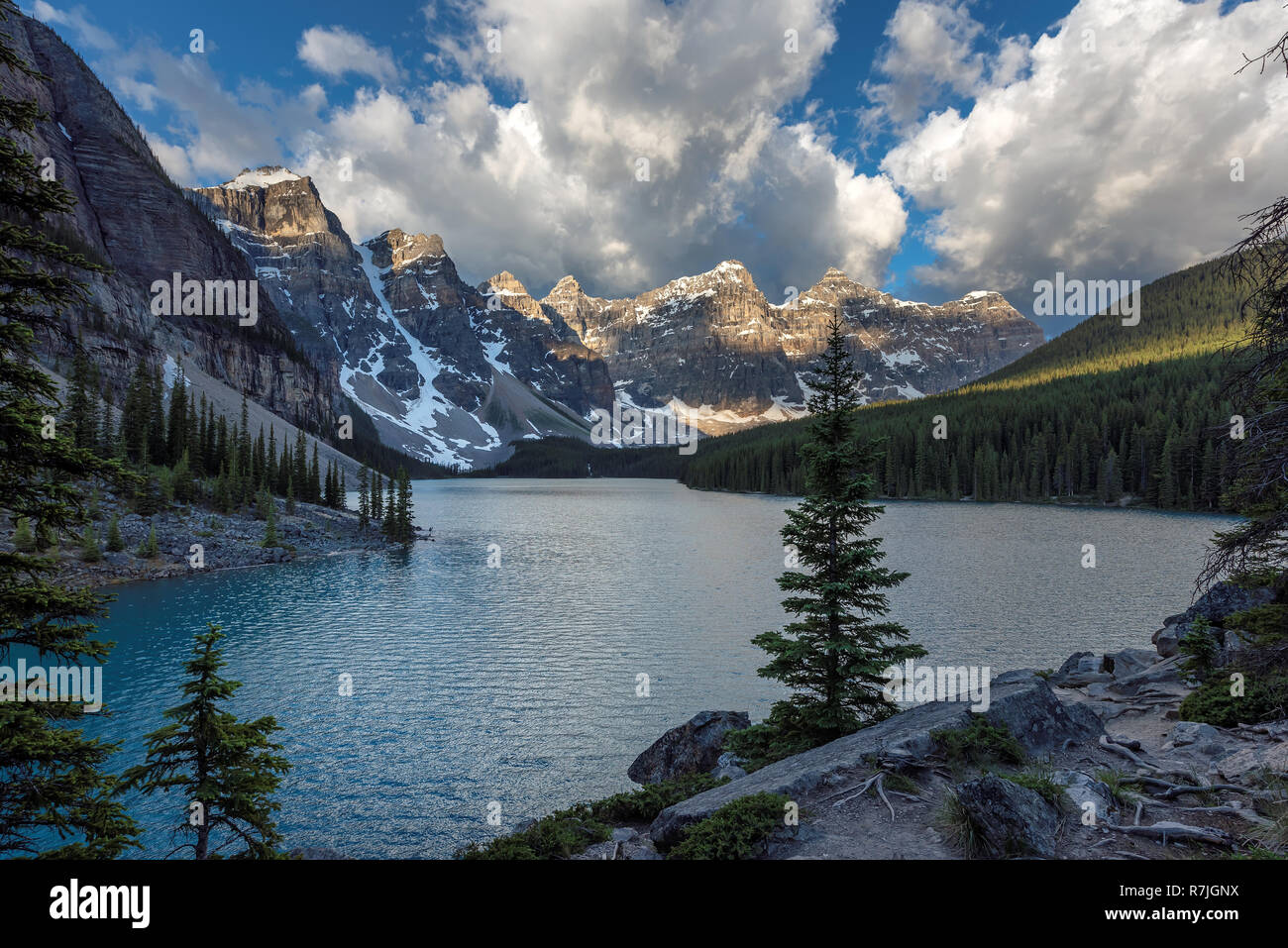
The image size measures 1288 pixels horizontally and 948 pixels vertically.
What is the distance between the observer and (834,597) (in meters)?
14.4

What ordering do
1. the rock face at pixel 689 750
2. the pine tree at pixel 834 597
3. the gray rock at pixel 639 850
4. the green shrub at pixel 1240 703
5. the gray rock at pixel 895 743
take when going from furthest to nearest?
1. the rock face at pixel 689 750
2. the pine tree at pixel 834 597
3. the green shrub at pixel 1240 703
4. the gray rock at pixel 895 743
5. the gray rock at pixel 639 850

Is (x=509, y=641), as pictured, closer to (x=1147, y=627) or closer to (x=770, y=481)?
(x=1147, y=627)

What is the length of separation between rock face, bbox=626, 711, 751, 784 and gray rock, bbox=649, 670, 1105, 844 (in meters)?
4.59

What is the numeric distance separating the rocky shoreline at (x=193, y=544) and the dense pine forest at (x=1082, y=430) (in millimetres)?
58845

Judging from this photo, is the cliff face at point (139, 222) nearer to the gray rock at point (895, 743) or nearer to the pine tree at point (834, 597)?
the pine tree at point (834, 597)

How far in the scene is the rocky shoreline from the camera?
44250 mm

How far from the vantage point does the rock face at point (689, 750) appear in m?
16.2

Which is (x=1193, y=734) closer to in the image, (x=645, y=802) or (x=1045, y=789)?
(x=1045, y=789)

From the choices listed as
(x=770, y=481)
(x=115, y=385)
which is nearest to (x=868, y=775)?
(x=115, y=385)

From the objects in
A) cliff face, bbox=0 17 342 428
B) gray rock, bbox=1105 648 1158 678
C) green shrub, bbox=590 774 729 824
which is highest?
cliff face, bbox=0 17 342 428

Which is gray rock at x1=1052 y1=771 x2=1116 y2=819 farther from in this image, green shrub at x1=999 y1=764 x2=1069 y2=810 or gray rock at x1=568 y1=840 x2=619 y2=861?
gray rock at x1=568 y1=840 x2=619 y2=861

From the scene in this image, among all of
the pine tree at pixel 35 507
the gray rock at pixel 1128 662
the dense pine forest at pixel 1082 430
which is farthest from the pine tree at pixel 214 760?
the dense pine forest at pixel 1082 430

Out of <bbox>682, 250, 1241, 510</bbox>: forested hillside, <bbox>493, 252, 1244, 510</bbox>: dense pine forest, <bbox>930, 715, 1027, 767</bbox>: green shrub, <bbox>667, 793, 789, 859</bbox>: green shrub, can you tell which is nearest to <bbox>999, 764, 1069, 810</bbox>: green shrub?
<bbox>930, 715, 1027, 767</bbox>: green shrub
